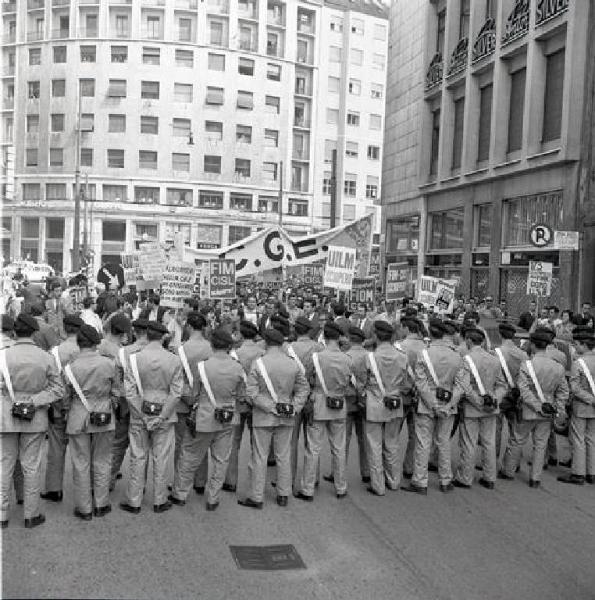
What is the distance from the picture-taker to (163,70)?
65.1 m

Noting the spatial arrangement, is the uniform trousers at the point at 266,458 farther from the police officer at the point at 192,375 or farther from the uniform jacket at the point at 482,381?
the uniform jacket at the point at 482,381

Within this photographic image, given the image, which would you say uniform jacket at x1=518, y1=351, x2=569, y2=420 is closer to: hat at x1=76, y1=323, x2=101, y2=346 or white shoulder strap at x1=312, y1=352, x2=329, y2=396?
white shoulder strap at x1=312, y1=352, x2=329, y2=396

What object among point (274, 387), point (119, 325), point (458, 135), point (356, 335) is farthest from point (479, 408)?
point (458, 135)

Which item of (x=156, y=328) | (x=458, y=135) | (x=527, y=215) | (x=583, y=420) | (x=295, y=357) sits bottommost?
(x=583, y=420)

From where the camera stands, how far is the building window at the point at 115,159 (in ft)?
211

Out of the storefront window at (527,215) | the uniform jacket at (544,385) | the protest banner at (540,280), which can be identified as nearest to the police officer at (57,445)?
the uniform jacket at (544,385)

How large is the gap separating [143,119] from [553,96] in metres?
47.8

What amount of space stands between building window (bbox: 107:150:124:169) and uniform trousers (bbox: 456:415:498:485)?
195 feet

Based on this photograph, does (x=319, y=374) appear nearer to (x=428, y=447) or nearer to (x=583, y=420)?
(x=428, y=447)

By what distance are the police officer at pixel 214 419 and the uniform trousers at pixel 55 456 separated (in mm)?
1159

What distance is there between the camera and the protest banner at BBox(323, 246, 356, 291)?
49.4 feet

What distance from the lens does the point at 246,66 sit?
67438mm

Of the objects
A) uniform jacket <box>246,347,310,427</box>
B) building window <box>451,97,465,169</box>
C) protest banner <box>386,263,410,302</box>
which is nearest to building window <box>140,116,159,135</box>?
building window <box>451,97,465,169</box>

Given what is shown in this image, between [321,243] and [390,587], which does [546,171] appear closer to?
[321,243]
